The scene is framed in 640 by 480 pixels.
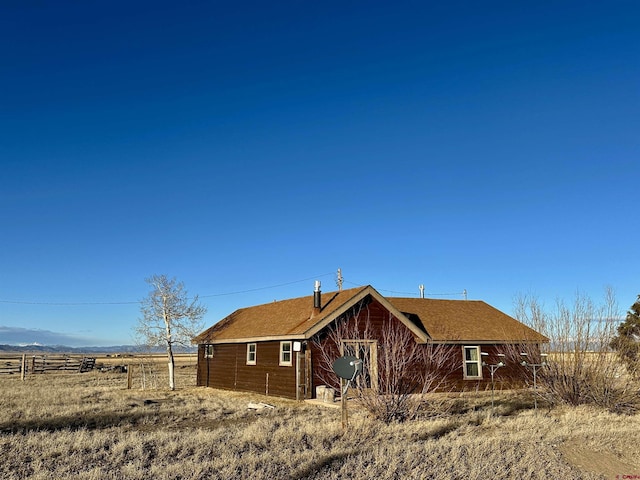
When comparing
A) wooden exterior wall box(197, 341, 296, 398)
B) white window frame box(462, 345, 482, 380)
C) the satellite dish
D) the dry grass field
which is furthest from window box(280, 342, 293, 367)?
the satellite dish

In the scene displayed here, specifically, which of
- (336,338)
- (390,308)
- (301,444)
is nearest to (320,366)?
(336,338)

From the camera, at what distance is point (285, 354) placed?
22750 mm

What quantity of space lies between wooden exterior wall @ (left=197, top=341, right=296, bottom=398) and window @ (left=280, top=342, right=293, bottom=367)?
7.5 inches

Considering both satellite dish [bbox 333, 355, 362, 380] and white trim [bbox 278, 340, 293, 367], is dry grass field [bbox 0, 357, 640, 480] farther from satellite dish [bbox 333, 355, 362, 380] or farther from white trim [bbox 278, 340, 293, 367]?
white trim [bbox 278, 340, 293, 367]

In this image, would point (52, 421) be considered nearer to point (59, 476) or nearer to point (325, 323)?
point (59, 476)

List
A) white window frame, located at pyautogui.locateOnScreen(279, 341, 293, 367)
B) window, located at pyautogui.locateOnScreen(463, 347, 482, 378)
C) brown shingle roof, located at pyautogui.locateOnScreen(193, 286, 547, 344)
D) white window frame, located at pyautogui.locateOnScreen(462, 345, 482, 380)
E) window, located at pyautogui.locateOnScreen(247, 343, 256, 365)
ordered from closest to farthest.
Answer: white window frame, located at pyautogui.locateOnScreen(279, 341, 293, 367)
brown shingle roof, located at pyautogui.locateOnScreen(193, 286, 547, 344)
window, located at pyautogui.locateOnScreen(247, 343, 256, 365)
white window frame, located at pyautogui.locateOnScreen(462, 345, 482, 380)
window, located at pyautogui.locateOnScreen(463, 347, 482, 378)

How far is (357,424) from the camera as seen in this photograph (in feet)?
43.6

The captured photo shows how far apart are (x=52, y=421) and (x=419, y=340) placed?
49.9ft

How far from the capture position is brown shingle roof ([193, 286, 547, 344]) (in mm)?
23000

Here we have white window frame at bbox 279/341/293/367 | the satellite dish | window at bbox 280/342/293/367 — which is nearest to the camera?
the satellite dish

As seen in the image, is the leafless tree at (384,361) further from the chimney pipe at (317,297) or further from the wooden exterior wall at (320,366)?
the chimney pipe at (317,297)

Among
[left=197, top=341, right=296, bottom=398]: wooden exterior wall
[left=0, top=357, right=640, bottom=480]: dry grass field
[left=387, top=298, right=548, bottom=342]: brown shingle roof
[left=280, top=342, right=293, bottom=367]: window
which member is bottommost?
[left=0, top=357, right=640, bottom=480]: dry grass field

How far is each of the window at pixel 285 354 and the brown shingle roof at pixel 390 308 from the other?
49 cm

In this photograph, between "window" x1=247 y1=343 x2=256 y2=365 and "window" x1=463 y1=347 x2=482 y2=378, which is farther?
"window" x1=463 y1=347 x2=482 y2=378
